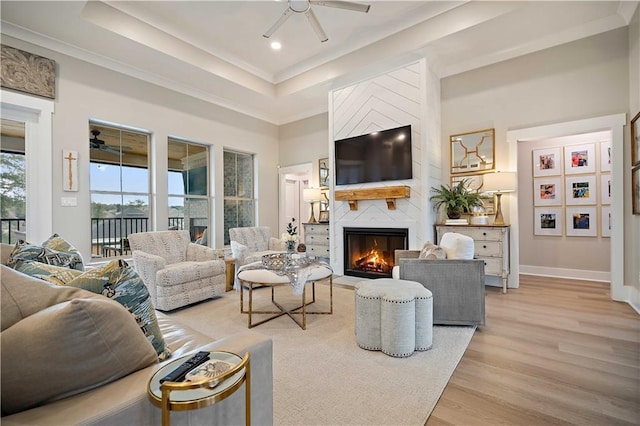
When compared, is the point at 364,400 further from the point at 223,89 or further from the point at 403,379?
the point at 223,89

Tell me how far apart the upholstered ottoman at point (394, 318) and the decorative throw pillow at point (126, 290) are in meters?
1.60

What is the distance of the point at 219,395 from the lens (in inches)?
33.1

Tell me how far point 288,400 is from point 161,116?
15.4ft

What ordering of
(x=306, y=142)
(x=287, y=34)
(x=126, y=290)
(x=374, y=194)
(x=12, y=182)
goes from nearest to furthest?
1. (x=126, y=290)
2. (x=12, y=182)
3. (x=287, y=34)
4. (x=374, y=194)
5. (x=306, y=142)

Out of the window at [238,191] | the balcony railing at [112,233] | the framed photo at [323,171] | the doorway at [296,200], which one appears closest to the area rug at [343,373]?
the balcony railing at [112,233]

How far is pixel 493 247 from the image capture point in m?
3.99

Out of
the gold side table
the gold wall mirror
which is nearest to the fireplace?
the gold wall mirror

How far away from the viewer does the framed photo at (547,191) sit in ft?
16.5

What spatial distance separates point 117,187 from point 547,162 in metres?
7.04

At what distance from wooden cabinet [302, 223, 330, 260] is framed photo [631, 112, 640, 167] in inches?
165

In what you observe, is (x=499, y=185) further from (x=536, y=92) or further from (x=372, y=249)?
(x=372, y=249)

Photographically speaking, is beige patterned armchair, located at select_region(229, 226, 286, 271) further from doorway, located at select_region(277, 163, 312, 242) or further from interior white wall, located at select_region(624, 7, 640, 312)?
interior white wall, located at select_region(624, 7, 640, 312)

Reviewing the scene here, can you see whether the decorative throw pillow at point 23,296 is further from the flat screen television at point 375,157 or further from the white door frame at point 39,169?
the flat screen television at point 375,157

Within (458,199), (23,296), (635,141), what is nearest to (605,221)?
(635,141)
